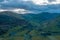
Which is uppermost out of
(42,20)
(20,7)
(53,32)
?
(20,7)

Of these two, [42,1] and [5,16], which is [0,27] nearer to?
[5,16]

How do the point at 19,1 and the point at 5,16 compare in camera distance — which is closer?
the point at 19,1

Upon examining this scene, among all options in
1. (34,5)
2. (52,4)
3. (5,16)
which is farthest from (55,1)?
(5,16)

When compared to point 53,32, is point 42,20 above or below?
above

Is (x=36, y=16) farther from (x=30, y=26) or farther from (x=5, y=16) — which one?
(x=5, y=16)

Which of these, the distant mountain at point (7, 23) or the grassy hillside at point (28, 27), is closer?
the grassy hillside at point (28, 27)

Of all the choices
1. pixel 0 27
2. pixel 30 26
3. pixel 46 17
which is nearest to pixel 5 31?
pixel 0 27

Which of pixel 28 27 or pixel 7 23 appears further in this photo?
pixel 7 23

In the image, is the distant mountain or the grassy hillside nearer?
the grassy hillside

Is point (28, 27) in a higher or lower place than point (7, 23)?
lower
